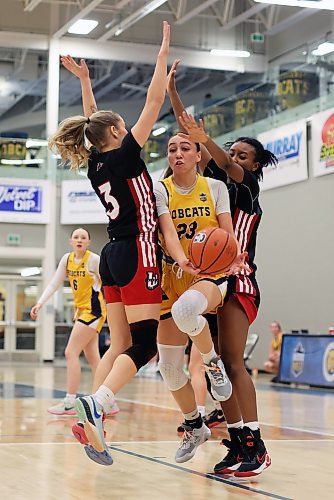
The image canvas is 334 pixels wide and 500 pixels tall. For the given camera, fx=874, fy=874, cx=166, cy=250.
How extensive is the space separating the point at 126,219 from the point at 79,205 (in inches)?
722

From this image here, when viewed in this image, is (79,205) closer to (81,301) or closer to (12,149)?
(12,149)

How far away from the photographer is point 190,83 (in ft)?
90.2

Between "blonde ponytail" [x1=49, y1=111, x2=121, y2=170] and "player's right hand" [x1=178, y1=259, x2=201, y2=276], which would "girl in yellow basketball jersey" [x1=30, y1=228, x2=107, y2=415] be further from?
"player's right hand" [x1=178, y1=259, x2=201, y2=276]

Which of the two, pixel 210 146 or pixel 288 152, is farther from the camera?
pixel 288 152

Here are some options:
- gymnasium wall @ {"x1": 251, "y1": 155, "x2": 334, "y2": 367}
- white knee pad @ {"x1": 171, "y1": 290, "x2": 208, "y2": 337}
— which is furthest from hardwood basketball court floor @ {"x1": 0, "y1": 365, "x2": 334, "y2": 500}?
gymnasium wall @ {"x1": 251, "y1": 155, "x2": 334, "y2": 367}

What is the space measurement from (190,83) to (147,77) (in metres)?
1.36

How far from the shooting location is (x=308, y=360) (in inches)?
545

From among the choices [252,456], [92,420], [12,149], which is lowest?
[252,456]

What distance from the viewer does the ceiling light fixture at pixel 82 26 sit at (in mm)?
21127

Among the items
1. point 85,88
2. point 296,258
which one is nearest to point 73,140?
point 85,88

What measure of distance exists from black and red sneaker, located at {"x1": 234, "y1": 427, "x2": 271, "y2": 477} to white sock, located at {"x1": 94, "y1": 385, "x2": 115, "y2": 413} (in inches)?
30.6

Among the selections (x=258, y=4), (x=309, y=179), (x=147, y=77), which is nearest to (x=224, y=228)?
(x=309, y=179)

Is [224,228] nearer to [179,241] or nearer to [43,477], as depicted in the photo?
[179,241]

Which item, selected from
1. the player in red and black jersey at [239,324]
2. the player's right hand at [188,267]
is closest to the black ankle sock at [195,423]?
the player in red and black jersey at [239,324]
